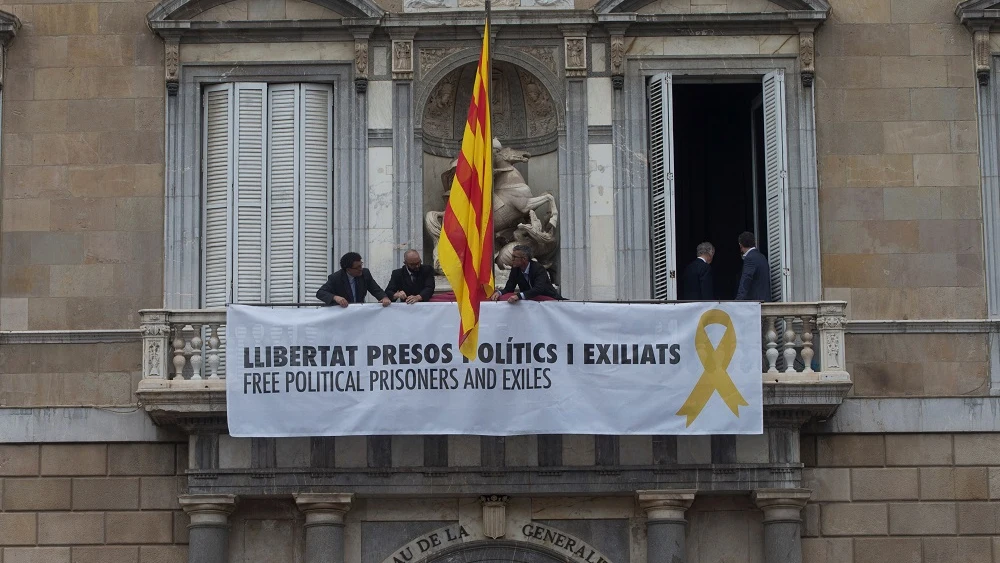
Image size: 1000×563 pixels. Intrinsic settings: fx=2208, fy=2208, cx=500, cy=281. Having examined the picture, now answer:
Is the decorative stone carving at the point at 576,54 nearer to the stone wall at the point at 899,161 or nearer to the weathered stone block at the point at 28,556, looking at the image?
the stone wall at the point at 899,161

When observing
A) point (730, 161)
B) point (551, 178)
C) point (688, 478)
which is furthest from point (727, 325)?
point (730, 161)

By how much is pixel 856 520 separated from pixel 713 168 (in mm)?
7489

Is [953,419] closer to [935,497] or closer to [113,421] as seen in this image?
[935,497]

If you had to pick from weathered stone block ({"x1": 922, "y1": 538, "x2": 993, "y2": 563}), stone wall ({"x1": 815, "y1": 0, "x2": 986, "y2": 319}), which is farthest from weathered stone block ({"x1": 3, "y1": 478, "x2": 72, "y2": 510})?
weathered stone block ({"x1": 922, "y1": 538, "x2": 993, "y2": 563})

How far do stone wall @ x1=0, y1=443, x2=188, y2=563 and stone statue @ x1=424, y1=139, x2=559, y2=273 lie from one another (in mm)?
4273

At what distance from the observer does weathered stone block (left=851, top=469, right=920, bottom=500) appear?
25.8m

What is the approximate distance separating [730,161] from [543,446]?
774cm

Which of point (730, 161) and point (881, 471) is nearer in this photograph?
point (881, 471)

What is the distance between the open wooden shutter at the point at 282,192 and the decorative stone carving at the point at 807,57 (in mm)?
6199

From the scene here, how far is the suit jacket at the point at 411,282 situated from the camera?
83.9 feet

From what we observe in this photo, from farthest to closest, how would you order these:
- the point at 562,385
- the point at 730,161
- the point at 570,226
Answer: the point at 730,161
the point at 570,226
the point at 562,385

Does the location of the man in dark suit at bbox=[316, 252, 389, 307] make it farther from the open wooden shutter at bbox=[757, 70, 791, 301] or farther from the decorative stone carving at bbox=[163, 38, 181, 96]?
the open wooden shutter at bbox=[757, 70, 791, 301]

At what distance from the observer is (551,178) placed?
2750 centimetres

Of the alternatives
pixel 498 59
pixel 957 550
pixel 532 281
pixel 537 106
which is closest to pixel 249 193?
pixel 498 59
